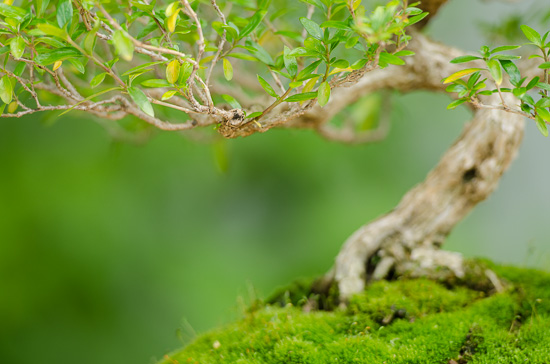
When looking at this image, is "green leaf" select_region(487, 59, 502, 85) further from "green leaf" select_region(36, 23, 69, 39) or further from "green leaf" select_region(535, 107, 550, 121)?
"green leaf" select_region(36, 23, 69, 39)

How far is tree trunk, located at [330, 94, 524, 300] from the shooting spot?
53.9 inches

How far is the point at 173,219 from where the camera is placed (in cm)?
312

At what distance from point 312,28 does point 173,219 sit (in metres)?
2.47

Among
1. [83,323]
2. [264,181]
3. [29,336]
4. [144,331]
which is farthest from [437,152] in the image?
[29,336]

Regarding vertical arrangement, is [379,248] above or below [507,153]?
below

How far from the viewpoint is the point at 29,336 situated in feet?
9.38

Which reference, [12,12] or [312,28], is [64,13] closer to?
[12,12]

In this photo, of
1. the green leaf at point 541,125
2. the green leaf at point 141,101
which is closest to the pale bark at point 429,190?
the green leaf at point 541,125

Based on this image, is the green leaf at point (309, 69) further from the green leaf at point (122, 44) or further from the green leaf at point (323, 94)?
the green leaf at point (122, 44)

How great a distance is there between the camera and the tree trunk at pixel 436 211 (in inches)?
53.9

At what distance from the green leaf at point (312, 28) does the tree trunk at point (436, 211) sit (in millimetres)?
740

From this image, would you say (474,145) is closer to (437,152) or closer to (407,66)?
(407,66)

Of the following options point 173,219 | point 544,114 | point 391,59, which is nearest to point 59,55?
point 391,59

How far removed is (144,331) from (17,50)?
2621mm
